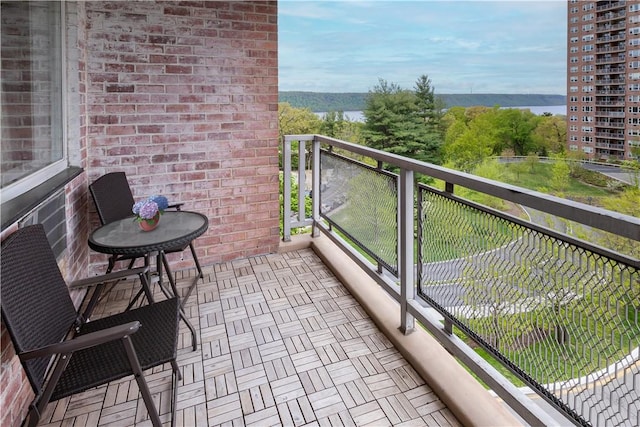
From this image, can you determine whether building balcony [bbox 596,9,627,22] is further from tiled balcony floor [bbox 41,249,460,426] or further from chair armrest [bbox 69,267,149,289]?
chair armrest [bbox 69,267,149,289]

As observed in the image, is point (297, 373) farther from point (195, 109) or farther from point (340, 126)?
point (340, 126)

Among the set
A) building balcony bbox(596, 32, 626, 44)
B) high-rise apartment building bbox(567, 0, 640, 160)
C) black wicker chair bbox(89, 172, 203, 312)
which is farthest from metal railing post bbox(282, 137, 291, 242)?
building balcony bbox(596, 32, 626, 44)

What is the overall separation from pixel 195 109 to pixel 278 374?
220 cm

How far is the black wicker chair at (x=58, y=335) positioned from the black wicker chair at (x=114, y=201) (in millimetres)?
790

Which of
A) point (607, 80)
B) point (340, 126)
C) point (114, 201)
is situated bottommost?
point (114, 201)

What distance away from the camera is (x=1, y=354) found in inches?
55.1

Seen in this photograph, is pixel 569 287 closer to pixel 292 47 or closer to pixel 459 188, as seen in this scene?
pixel 459 188

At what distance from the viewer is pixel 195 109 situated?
123 inches

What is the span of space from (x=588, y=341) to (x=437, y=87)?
27.6m

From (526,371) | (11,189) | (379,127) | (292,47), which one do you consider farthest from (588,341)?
(379,127)

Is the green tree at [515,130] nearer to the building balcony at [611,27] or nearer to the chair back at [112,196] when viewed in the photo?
the building balcony at [611,27]

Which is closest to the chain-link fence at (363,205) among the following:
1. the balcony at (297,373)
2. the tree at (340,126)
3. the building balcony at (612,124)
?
the balcony at (297,373)

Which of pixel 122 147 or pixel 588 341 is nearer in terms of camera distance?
pixel 588 341

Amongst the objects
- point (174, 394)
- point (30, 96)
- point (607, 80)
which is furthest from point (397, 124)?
point (174, 394)
